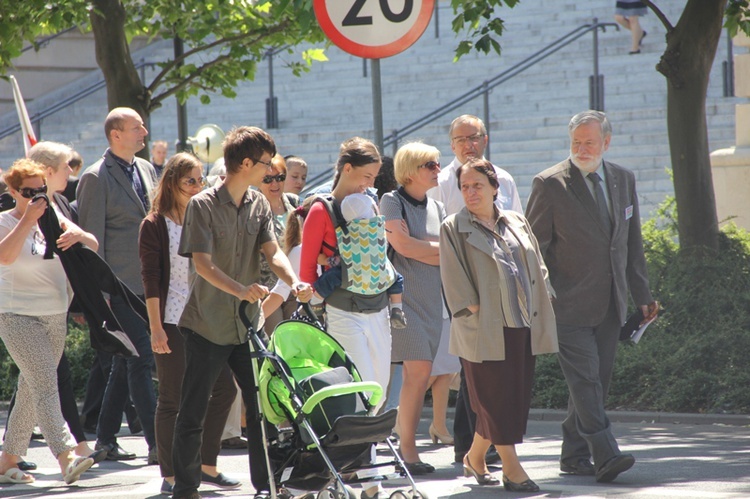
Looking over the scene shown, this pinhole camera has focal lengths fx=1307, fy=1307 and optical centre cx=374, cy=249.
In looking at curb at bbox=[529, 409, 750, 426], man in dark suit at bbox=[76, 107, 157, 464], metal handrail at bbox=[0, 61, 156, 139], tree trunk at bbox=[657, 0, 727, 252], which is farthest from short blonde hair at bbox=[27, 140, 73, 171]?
metal handrail at bbox=[0, 61, 156, 139]

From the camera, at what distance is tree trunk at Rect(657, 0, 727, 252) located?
508 inches

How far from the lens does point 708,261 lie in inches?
500

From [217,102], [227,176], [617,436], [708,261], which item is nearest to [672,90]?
[708,261]

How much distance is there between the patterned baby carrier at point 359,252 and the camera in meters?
7.33

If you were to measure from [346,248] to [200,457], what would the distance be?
55.5 inches

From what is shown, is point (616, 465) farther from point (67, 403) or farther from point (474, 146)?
point (67, 403)

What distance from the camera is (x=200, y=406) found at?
702 cm

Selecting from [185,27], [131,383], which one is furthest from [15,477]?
[185,27]

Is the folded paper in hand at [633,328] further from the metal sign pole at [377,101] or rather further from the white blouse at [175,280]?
the white blouse at [175,280]

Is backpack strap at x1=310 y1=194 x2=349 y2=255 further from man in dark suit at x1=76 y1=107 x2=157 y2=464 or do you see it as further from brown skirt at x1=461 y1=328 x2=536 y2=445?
man in dark suit at x1=76 y1=107 x2=157 y2=464

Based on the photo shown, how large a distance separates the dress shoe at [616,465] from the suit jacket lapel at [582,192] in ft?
4.49

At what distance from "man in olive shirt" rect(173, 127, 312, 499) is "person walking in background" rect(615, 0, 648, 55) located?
14.4m

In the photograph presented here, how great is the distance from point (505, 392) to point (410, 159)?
176 centimetres

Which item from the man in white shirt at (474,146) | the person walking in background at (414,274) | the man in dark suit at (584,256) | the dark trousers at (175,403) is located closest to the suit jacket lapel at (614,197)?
the man in dark suit at (584,256)
